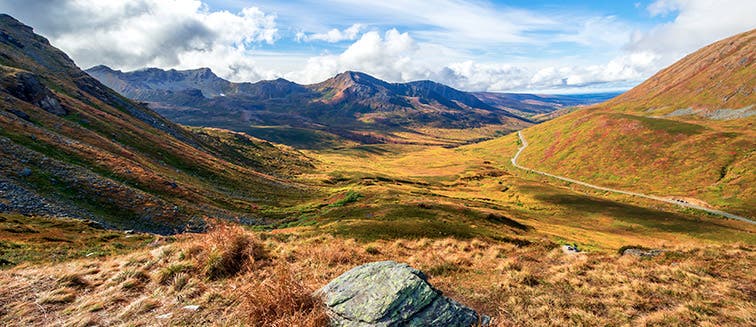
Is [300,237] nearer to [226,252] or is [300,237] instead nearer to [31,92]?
[226,252]

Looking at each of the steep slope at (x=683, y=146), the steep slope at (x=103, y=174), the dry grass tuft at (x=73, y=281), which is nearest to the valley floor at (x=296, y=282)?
the dry grass tuft at (x=73, y=281)

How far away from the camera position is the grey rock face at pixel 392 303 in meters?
8.32

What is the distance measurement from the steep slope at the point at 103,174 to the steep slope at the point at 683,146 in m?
119

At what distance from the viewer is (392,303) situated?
866 cm

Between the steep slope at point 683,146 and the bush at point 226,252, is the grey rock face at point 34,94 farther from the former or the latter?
the steep slope at point 683,146

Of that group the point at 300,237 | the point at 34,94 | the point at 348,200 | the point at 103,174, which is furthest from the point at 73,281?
the point at 34,94

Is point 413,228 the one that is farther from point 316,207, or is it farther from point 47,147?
point 47,147

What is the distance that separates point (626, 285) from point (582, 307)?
367 centimetres

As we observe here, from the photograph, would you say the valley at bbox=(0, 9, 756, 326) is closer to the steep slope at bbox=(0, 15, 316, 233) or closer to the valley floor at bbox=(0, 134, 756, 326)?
the valley floor at bbox=(0, 134, 756, 326)

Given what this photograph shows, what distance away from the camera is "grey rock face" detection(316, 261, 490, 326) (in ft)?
27.3

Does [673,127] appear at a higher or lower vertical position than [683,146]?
higher

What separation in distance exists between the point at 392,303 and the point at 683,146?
15915cm

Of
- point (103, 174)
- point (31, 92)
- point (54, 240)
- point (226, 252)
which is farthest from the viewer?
point (31, 92)

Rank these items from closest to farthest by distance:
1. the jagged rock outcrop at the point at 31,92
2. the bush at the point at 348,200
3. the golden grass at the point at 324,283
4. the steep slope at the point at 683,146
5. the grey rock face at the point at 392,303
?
the grey rock face at the point at 392,303
the golden grass at the point at 324,283
the bush at the point at 348,200
the jagged rock outcrop at the point at 31,92
the steep slope at the point at 683,146
